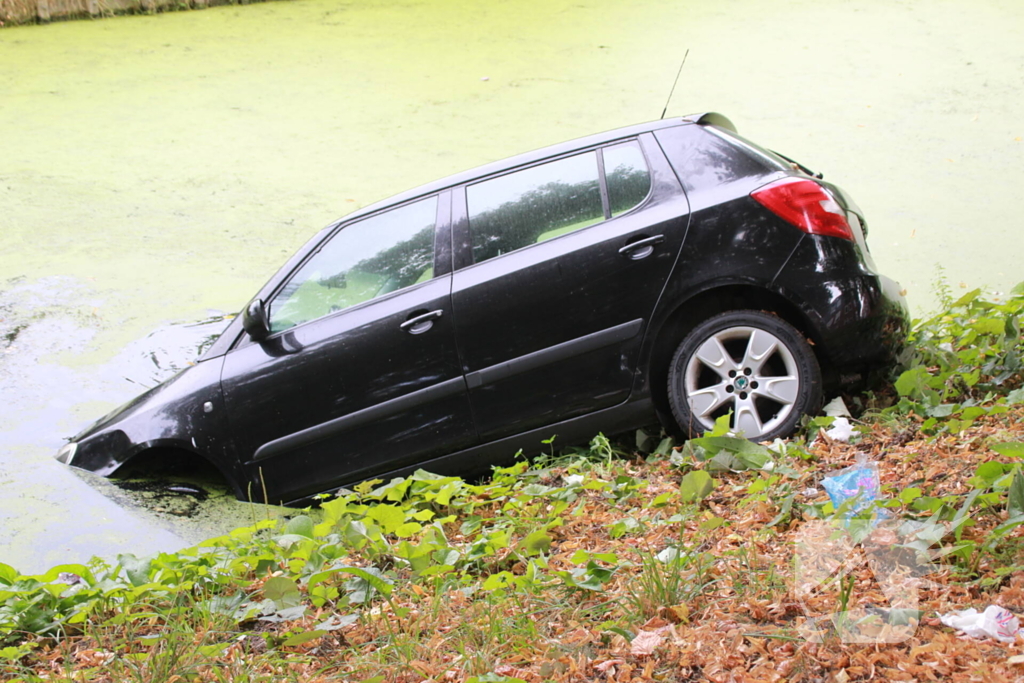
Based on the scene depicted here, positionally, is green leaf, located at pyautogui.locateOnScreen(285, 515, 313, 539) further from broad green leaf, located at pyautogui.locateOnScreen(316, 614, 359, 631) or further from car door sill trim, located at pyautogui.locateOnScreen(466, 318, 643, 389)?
car door sill trim, located at pyautogui.locateOnScreen(466, 318, 643, 389)

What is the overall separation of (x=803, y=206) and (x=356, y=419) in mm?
2164

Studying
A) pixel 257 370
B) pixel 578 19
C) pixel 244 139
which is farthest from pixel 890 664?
pixel 578 19

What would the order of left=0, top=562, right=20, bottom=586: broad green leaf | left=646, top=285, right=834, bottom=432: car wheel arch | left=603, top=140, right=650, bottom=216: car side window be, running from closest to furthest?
left=0, top=562, right=20, bottom=586: broad green leaf < left=646, top=285, right=834, bottom=432: car wheel arch < left=603, top=140, right=650, bottom=216: car side window

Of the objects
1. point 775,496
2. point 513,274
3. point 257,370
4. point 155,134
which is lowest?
point 775,496

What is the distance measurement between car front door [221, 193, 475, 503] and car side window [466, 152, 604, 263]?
0.17 meters

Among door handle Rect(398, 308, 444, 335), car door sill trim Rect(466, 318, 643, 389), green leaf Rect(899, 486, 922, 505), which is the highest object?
door handle Rect(398, 308, 444, 335)

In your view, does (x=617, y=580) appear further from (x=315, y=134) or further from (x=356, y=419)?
(x=315, y=134)

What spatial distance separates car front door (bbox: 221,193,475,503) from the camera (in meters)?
4.04

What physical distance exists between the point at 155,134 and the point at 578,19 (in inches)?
205

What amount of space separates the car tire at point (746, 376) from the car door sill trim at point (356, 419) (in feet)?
3.25

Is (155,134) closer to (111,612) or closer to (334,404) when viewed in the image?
(334,404)

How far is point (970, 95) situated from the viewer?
27.7 feet

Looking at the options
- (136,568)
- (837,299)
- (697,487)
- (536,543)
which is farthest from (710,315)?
(136,568)

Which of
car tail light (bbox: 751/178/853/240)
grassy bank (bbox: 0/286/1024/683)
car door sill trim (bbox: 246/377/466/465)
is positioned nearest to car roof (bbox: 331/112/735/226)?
car tail light (bbox: 751/178/853/240)
